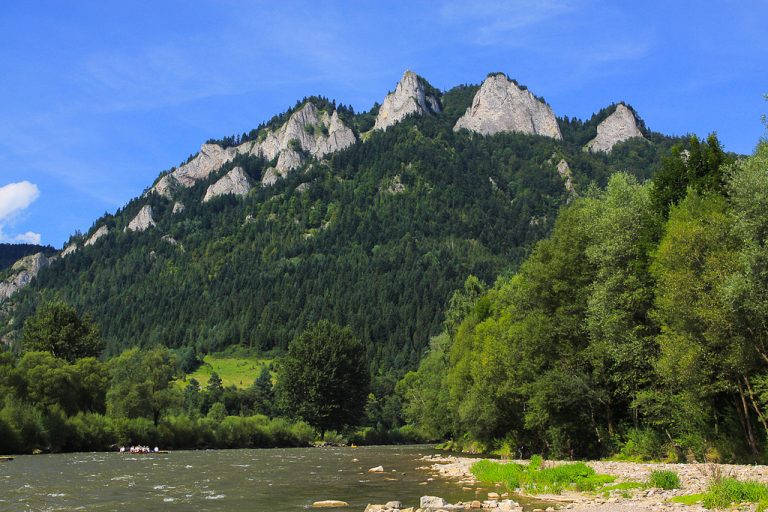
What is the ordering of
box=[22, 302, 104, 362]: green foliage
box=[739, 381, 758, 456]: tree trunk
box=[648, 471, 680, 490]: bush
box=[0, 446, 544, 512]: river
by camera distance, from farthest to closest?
box=[22, 302, 104, 362]: green foliage
box=[739, 381, 758, 456]: tree trunk
box=[0, 446, 544, 512]: river
box=[648, 471, 680, 490]: bush

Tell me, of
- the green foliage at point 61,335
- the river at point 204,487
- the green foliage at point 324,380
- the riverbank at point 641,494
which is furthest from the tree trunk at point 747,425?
the green foliage at point 61,335

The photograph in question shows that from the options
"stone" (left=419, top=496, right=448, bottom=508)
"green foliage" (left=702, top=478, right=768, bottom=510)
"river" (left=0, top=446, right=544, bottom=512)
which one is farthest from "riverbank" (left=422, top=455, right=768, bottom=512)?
"river" (left=0, top=446, right=544, bottom=512)

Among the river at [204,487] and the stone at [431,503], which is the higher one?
the stone at [431,503]

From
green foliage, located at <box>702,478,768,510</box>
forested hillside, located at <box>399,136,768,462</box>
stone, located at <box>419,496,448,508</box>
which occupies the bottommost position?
stone, located at <box>419,496,448,508</box>

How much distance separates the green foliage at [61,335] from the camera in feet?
308

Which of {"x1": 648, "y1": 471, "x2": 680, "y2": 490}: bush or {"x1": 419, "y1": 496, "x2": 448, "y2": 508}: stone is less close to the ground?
{"x1": 648, "y1": 471, "x2": 680, "y2": 490}: bush

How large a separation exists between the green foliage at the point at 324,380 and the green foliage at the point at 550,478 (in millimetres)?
78935

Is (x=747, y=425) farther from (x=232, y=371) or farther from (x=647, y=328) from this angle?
(x=232, y=371)

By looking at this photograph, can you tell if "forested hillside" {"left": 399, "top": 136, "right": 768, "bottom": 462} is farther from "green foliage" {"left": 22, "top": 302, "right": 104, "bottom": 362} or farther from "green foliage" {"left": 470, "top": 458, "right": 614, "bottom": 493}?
"green foliage" {"left": 22, "top": 302, "right": 104, "bottom": 362}

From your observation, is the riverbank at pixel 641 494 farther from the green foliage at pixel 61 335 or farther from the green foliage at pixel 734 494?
the green foliage at pixel 61 335

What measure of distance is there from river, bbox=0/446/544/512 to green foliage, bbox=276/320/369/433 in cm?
6400

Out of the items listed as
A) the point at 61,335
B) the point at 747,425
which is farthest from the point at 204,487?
the point at 61,335

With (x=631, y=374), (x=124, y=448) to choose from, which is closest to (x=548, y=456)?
(x=631, y=374)

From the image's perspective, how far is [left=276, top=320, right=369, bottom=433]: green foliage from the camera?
358 ft
